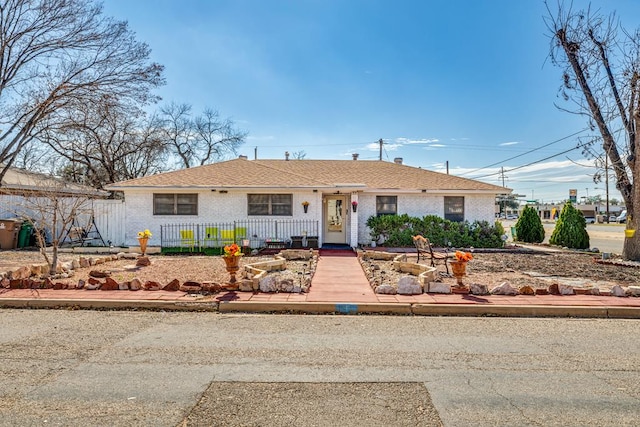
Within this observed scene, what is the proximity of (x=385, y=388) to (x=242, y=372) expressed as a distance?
4.88 feet

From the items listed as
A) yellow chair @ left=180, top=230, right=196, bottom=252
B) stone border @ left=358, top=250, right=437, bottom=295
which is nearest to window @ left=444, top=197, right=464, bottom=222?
stone border @ left=358, top=250, right=437, bottom=295

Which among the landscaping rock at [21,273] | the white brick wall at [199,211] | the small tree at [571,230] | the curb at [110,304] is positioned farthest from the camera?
the small tree at [571,230]

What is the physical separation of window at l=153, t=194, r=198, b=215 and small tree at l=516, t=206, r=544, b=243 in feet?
55.2

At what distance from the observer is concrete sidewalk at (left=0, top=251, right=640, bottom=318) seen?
23.4 ft

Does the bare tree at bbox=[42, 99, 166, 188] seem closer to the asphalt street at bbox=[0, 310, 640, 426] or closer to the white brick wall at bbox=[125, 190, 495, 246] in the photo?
the white brick wall at bbox=[125, 190, 495, 246]

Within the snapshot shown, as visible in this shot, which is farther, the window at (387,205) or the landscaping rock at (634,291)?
the window at (387,205)

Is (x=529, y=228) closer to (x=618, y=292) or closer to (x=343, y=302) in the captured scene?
(x=618, y=292)

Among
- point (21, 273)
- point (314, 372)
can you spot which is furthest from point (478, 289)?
point (21, 273)

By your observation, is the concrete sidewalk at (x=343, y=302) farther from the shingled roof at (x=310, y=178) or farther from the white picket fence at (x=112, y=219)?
the white picket fence at (x=112, y=219)

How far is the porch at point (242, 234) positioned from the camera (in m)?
16.5

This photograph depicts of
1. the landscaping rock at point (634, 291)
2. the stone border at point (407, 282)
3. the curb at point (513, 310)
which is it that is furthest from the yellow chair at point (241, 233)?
the landscaping rock at point (634, 291)

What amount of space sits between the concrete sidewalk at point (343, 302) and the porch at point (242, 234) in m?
8.45

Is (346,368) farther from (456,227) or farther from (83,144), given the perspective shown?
(83,144)

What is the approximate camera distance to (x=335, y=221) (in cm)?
1831
